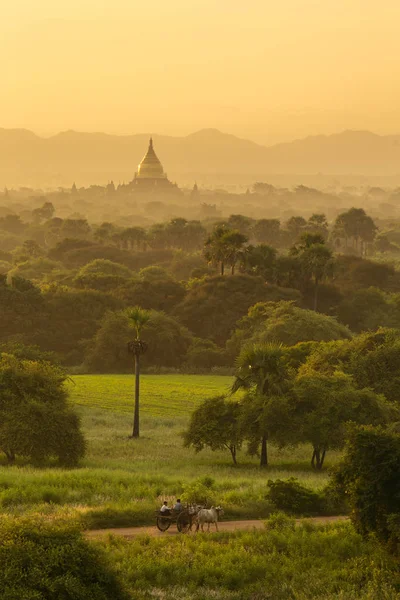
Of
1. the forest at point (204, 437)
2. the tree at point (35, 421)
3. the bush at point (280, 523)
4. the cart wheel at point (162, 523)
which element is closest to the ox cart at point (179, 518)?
the cart wheel at point (162, 523)

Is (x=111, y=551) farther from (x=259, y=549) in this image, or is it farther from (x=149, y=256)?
(x=149, y=256)

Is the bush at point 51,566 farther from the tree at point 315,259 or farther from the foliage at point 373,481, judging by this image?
the tree at point 315,259

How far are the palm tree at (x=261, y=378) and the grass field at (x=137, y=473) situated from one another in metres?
1.99

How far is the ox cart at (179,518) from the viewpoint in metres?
24.3

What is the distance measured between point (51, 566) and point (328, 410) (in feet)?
77.6

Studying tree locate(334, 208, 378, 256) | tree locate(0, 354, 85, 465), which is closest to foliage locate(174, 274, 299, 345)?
tree locate(0, 354, 85, 465)

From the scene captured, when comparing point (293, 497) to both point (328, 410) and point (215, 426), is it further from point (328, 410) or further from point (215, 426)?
point (215, 426)

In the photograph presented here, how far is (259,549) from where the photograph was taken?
22.6m

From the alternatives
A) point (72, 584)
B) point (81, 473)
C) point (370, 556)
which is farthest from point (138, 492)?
point (72, 584)

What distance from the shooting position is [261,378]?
3925 cm

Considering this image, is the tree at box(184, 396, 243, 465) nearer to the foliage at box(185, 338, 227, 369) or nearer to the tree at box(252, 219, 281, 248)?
the foliage at box(185, 338, 227, 369)

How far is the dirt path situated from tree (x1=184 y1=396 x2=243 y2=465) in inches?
479

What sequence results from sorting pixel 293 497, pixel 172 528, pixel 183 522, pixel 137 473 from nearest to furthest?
pixel 183 522 < pixel 172 528 < pixel 293 497 < pixel 137 473

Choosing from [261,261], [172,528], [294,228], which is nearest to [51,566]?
[172,528]
